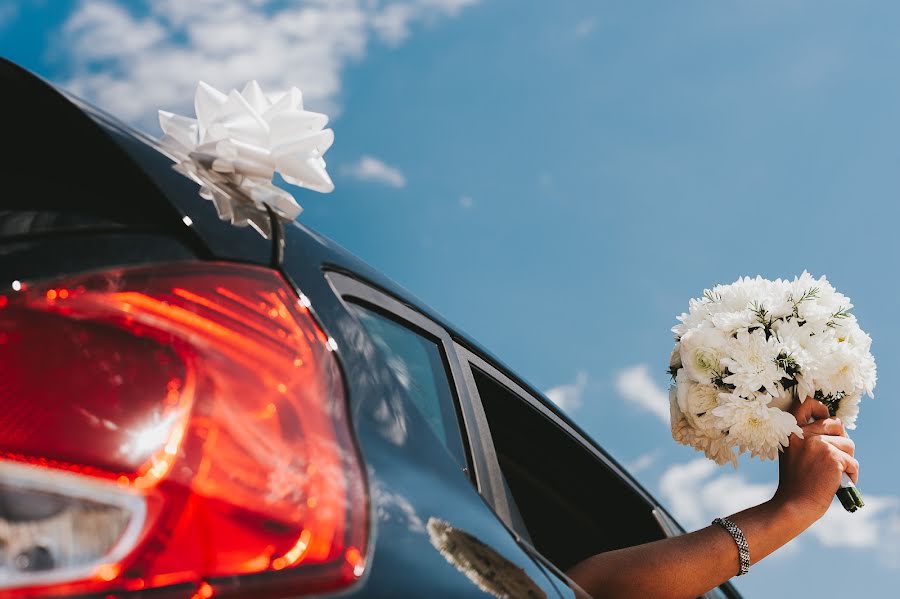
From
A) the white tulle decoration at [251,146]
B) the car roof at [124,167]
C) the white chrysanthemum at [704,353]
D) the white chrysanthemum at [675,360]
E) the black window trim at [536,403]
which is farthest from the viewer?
the white chrysanthemum at [675,360]

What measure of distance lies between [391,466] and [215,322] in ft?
1.04

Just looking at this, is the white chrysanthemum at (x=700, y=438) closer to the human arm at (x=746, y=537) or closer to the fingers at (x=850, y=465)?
the human arm at (x=746, y=537)

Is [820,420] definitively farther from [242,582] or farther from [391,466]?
[242,582]

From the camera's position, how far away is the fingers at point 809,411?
268 cm

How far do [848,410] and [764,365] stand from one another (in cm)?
38

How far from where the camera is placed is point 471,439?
1.79 m

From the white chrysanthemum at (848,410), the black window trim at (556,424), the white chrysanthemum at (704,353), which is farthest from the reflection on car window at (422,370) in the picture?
the white chrysanthemum at (848,410)

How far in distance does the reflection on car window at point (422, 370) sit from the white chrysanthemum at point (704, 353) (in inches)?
44.6

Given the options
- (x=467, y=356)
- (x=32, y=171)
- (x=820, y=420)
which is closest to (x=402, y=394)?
(x=32, y=171)

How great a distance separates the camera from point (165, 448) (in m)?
0.98

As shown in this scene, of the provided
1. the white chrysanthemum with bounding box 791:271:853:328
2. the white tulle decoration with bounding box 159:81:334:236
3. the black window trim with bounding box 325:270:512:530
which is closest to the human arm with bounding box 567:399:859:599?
the white chrysanthemum with bounding box 791:271:853:328

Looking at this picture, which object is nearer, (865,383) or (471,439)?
(471,439)

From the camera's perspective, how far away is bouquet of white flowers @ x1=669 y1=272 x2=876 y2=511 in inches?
103

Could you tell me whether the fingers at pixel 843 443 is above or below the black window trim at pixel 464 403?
above
